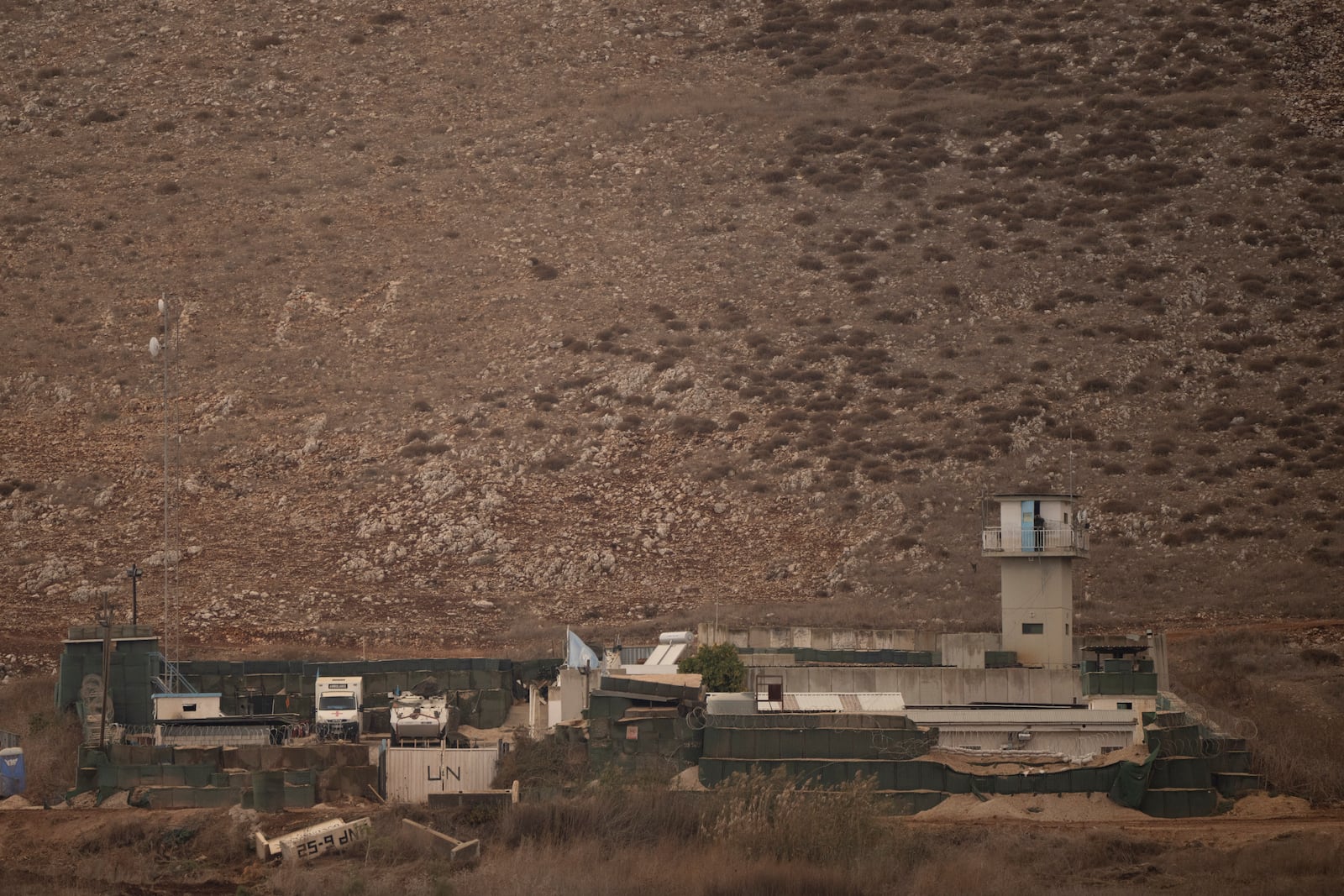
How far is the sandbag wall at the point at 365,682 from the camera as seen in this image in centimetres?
3553

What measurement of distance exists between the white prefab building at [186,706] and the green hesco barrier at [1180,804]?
16.5 meters

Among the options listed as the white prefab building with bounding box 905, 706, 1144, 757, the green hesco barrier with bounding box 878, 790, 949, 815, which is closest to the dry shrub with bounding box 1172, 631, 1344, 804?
the white prefab building with bounding box 905, 706, 1144, 757

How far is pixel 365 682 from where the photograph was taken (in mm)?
37000

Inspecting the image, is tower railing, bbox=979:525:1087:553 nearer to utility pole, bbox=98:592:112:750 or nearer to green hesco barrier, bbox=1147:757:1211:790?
green hesco barrier, bbox=1147:757:1211:790

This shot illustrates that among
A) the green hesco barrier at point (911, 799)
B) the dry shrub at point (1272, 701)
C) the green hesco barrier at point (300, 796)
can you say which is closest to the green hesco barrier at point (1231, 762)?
the dry shrub at point (1272, 701)

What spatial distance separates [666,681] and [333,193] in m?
45.5

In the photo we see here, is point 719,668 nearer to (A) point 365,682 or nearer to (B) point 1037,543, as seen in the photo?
(B) point 1037,543

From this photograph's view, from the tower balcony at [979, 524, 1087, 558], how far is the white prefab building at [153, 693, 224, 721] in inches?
578

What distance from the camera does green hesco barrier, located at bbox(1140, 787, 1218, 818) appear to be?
90.9 feet

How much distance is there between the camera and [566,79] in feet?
266

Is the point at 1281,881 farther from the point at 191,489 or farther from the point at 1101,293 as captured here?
the point at 1101,293

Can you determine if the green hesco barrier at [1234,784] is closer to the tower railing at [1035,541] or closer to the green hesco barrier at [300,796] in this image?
the tower railing at [1035,541]

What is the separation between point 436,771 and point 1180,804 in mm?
12053

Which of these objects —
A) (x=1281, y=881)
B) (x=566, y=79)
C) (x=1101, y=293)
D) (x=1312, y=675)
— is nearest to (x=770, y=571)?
(x=1312, y=675)
